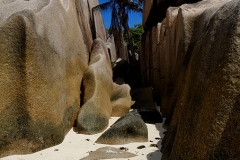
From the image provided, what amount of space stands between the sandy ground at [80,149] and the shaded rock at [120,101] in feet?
6.49

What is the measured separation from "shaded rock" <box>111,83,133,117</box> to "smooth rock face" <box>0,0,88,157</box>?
2121 millimetres

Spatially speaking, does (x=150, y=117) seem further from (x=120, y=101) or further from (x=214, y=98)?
(x=214, y=98)

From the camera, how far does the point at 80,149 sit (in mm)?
4883

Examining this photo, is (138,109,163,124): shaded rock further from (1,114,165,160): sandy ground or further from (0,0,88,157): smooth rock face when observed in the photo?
(0,0,88,157): smooth rock face

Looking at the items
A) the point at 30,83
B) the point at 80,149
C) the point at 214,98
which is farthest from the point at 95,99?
the point at 214,98

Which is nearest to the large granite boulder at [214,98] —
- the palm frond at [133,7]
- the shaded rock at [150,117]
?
the shaded rock at [150,117]

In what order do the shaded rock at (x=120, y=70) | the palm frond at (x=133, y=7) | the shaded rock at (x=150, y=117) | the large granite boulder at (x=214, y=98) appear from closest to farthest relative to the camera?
the large granite boulder at (x=214, y=98) → the shaded rock at (x=150, y=117) → the shaded rock at (x=120, y=70) → the palm frond at (x=133, y=7)

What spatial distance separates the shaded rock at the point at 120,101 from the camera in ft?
25.4

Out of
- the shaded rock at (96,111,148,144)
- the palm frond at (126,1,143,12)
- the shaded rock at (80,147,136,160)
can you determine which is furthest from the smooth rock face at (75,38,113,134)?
the palm frond at (126,1,143,12)

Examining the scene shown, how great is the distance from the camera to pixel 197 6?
648 cm

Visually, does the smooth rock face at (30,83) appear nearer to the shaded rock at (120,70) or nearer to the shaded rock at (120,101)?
the shaded rock at (120,101)

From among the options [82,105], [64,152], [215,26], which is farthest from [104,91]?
[215,26]

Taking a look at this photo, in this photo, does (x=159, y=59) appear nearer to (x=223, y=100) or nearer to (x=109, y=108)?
(x=109, y=108)

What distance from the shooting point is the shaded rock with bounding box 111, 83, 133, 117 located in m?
7.74
